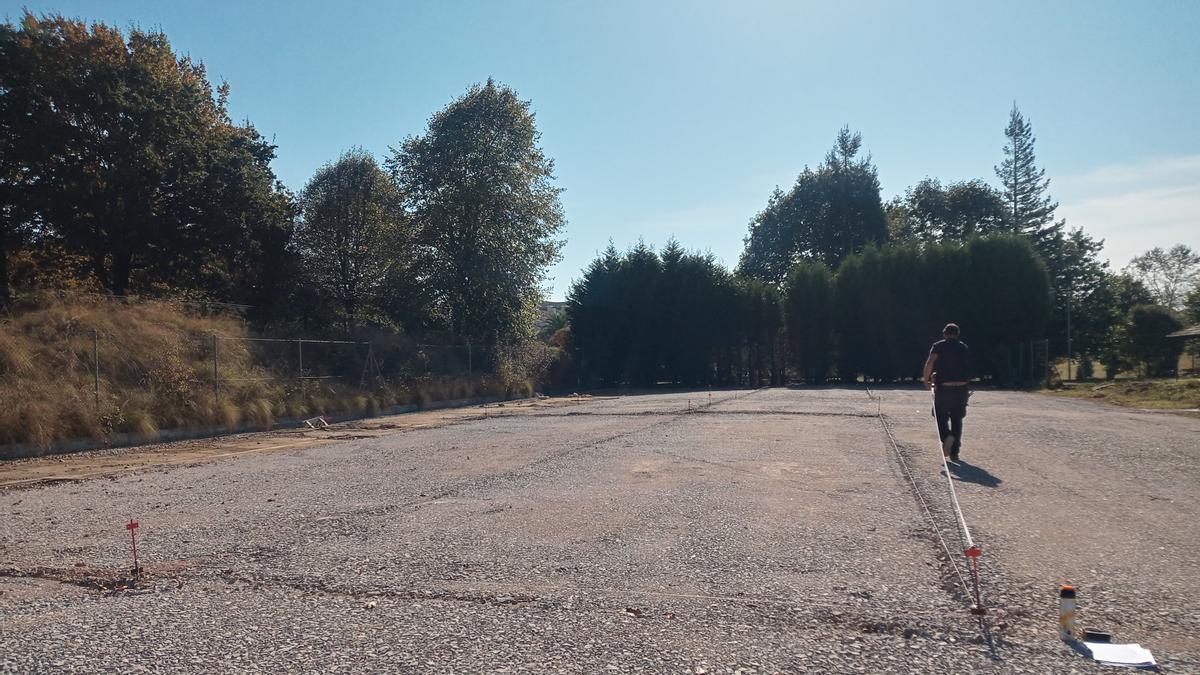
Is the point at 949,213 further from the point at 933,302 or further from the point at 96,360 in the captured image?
the point at 96,360

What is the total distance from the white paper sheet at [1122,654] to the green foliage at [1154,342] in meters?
52.8

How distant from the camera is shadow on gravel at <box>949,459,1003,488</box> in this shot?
902 centimetres

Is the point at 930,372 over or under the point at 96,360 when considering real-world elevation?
under

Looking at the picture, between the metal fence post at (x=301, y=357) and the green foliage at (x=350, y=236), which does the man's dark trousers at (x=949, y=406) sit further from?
the green foliage at (x=350, y=236)

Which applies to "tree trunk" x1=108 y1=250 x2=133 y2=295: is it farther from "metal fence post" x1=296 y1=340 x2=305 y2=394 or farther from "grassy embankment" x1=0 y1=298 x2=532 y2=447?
"metal fence post" x1=296 y1=340 x2=305 y2=394

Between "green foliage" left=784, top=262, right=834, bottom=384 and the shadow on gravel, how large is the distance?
1334 inches

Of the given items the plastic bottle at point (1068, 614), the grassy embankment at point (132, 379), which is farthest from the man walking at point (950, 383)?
the grassy embankment at point (132, 379)

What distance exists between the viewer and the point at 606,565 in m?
5.78

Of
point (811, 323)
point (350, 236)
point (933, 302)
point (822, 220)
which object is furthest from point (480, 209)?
point (822, 220)

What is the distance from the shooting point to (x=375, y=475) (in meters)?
10.7

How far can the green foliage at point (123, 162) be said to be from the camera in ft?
83.0

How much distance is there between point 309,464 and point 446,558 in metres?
6.93

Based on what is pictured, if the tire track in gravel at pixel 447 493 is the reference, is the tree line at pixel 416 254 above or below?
above

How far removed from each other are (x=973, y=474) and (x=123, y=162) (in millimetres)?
26474
